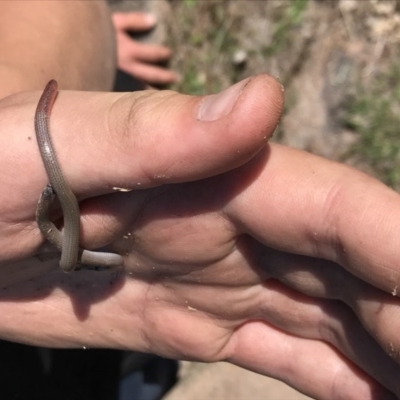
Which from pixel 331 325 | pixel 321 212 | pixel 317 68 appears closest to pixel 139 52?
pixel 317 68

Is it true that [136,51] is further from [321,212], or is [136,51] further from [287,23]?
[321,212]

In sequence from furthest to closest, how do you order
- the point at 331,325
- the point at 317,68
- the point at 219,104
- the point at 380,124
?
the point at 317,68, the point at 380,124, the point at 331,325, the point at 219,104

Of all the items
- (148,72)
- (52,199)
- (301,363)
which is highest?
(52,199)

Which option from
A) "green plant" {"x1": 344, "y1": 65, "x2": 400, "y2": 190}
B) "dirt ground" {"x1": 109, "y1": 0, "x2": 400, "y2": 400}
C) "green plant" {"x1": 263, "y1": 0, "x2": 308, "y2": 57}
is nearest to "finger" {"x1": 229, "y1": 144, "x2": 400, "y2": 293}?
"dirt ground" {"x1": 109, "y1": 0, "x2": 400, "y2": 400}

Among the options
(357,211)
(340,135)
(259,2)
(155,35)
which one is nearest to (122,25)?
(155,35)

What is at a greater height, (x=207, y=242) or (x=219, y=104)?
(x=219, y=104)

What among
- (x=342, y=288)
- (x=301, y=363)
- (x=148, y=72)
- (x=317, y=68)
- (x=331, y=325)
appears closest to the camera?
(x=342, y=288)

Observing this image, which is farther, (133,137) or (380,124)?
(380,124)
